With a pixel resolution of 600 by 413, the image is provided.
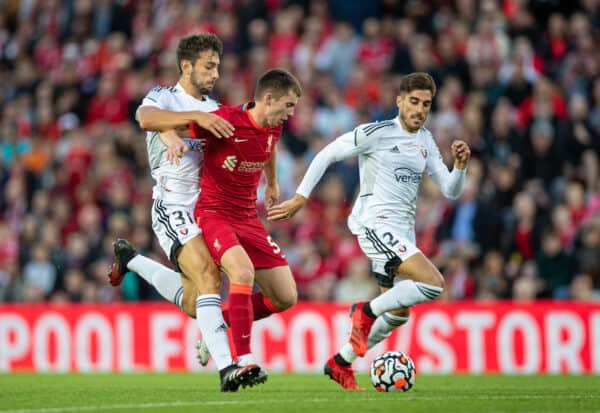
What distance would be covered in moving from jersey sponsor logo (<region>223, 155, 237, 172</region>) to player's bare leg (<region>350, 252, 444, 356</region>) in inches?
66.9

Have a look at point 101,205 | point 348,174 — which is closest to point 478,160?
point 348,174

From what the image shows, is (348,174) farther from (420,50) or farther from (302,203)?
(302,203)

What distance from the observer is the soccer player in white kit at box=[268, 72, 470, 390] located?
10031 mm

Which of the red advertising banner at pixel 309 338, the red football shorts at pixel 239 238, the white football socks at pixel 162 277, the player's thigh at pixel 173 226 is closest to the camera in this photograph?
the red football shorts at pixel 239 238

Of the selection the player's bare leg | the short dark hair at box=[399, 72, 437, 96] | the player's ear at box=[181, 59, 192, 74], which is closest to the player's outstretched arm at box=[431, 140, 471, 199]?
the short dark hair at box=[399, 72, 437, 96]

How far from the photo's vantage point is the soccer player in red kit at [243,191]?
9.00 meters

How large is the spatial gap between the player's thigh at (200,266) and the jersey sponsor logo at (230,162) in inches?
23.1

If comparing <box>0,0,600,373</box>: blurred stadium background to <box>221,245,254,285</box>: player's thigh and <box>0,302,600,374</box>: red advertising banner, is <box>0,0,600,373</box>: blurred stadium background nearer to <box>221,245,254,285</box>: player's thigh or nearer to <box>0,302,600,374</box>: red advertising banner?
<box>0,302,600,374</box>: red advertising banner

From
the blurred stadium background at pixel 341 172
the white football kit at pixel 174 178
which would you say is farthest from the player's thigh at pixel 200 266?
the blurred stadium background at pixel 341 172

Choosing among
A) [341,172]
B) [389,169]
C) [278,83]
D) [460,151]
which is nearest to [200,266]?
[278,83]

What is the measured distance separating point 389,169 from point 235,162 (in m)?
1.64

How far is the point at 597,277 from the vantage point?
1449 cm

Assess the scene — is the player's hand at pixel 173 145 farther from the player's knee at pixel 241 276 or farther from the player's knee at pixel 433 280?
the player's knee at pixel 433 280

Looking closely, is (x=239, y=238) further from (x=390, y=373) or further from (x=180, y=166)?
(x=390, y=373)
